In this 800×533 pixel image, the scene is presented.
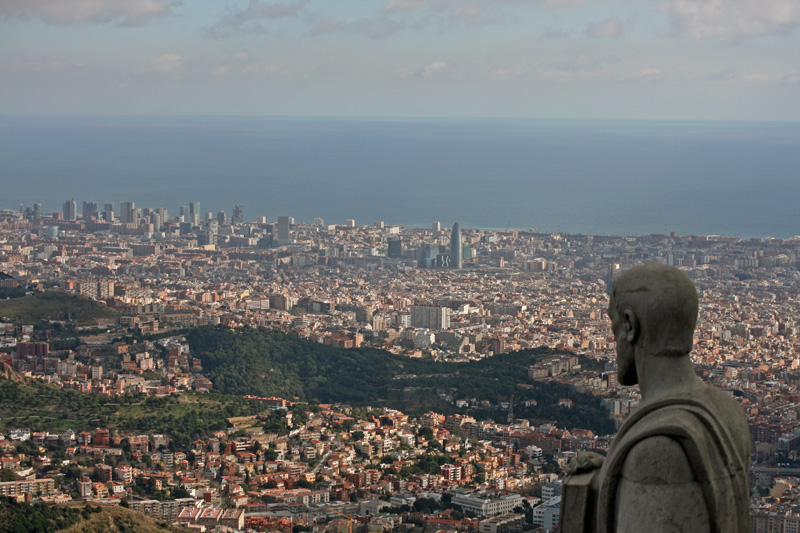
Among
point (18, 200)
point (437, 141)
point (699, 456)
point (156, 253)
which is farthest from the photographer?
point (437, 141)

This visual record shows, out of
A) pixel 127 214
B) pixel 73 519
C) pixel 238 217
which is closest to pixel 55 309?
pixel 73 519

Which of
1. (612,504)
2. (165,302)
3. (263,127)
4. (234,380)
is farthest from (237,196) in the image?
(263,127)

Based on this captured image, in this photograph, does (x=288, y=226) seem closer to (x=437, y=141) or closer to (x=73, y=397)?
(x=73, y=397)

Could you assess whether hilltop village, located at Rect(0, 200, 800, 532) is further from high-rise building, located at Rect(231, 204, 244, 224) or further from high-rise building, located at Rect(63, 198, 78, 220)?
high-rise building, located at Rect(231, 204, 244, 224)

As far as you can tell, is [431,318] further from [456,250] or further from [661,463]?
[661,463]

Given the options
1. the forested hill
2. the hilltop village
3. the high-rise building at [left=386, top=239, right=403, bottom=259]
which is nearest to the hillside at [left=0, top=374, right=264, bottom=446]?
the hilltop village

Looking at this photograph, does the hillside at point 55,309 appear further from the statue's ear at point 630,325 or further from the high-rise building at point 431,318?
the statue's ear at point 630,325
